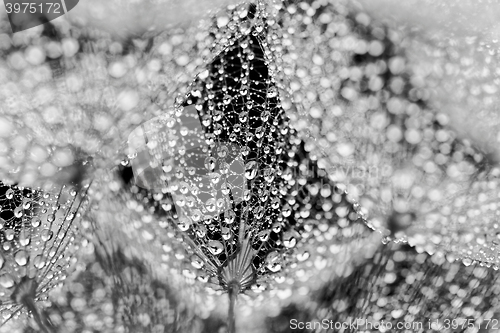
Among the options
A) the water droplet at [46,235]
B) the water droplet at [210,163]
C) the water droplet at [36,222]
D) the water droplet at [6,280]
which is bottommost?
the water droplet at [6,280]

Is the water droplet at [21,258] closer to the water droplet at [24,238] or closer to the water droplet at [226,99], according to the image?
the water droplet at [24,238]

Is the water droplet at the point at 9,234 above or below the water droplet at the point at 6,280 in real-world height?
above

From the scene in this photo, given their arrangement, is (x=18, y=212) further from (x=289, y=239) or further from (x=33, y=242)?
(x=289, y=239)

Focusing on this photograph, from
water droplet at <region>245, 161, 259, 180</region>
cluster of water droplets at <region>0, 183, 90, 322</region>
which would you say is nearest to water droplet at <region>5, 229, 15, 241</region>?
cluster of water droplets at <region>0, 183, 90, 322</region>

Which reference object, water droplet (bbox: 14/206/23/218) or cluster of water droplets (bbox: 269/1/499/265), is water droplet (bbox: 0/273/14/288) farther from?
cluster of water droplets (bbox: 269/1/499/265)

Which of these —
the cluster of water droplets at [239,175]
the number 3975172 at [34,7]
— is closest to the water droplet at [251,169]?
the cluster of water droplets at [239,175]

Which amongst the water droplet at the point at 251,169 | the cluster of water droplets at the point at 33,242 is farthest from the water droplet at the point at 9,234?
the water droplet at the point at 251,169

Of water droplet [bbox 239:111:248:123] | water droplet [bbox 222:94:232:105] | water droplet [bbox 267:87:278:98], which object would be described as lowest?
water droplet [bbox 239:111:248:123]

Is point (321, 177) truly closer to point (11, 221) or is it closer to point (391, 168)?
point (391, 168)

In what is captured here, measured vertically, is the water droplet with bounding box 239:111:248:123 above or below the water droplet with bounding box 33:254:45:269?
above

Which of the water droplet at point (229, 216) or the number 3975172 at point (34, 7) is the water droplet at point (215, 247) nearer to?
the water droplet at point (229, 216)
